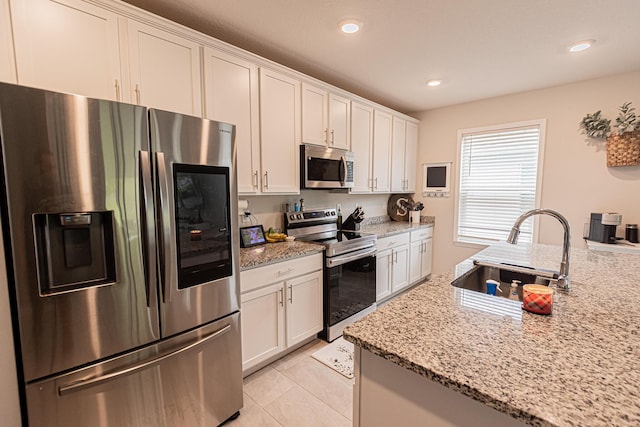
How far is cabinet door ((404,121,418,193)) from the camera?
4.05m

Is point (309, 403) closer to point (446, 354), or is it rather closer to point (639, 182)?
point (446, 354)

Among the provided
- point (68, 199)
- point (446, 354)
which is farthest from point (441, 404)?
point (68, 199)

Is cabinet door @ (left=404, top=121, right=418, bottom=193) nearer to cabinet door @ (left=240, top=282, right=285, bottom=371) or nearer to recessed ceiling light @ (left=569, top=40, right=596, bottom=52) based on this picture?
recessed ceiling light @ (left=569, top=40, right=596, bottom=52)

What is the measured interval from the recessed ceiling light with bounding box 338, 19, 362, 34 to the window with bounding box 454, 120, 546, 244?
246cm

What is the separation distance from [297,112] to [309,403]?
7.41 feet

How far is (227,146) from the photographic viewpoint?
62.2 inches

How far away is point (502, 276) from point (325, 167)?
171cm

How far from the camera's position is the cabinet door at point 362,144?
3182mm

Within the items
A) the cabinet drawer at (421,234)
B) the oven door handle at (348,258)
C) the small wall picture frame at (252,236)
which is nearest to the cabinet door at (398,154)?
the cabinet drawer at (421,234)

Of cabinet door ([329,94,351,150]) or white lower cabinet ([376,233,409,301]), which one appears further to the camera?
white lower cabinet ([376,233,409,301])

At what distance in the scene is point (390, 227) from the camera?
3.67m

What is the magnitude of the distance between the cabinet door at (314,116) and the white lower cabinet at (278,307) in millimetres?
1127

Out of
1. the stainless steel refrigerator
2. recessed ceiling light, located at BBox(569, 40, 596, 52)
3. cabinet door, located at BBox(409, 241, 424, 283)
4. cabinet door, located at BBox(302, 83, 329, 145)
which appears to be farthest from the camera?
cabinet door, located at BBox(409, 241, 424, 283)

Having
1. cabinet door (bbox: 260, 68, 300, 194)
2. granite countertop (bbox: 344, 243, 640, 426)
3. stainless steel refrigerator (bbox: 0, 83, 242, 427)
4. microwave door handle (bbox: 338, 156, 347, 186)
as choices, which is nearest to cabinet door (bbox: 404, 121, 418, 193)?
microwave door handle (bbox: 338, 156, 347, 186)
